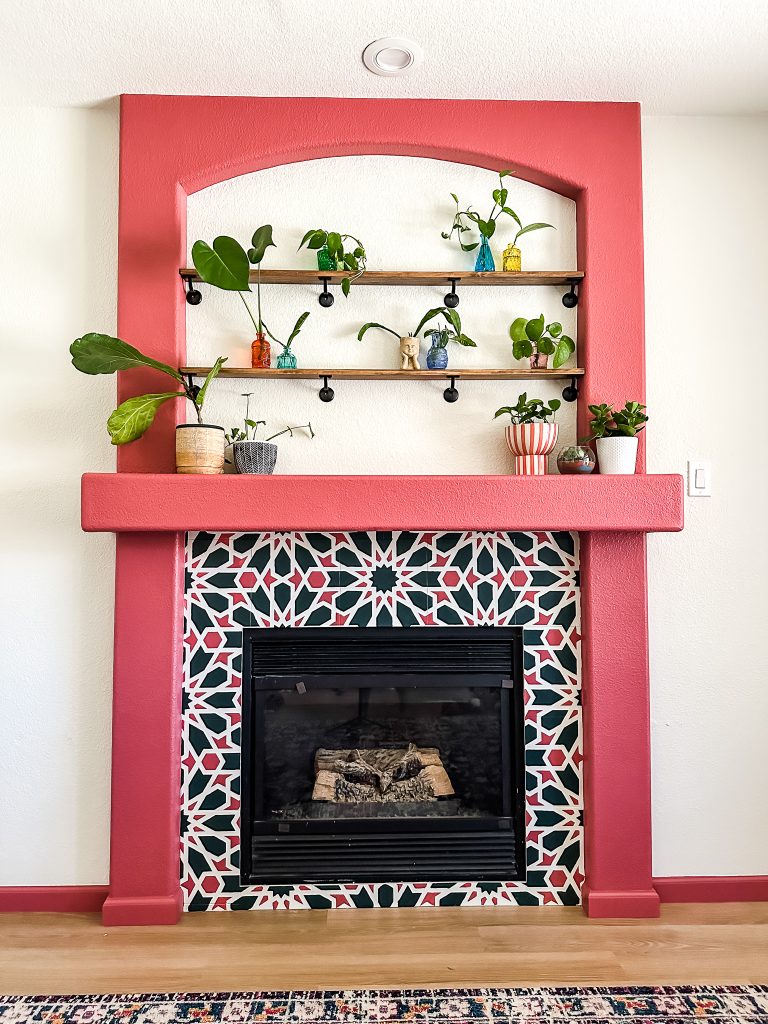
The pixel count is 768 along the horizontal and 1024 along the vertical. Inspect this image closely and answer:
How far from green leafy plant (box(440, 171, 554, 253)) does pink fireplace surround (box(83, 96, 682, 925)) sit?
11cm

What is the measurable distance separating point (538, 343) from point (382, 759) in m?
1.36

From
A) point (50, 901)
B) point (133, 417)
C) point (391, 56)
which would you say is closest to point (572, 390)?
point (391, 56)

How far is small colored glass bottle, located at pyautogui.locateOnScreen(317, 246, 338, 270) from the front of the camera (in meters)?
2.36

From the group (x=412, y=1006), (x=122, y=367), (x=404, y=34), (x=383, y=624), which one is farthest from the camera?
(x=383, y=624)

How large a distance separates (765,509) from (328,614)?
1387 mm

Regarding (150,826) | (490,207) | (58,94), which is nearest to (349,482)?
(490,207)

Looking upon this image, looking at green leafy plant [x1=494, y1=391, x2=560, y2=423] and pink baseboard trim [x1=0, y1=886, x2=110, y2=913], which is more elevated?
green leafy plant [x1=494, y1=391, x2=560, y2=423]

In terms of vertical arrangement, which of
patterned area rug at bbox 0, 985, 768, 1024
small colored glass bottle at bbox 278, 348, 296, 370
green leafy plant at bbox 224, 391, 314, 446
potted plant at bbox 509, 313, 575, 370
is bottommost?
patterned area rug at bbox 0, 985, 768, 1024

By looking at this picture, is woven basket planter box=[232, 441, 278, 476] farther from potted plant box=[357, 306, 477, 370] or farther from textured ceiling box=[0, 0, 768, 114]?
textured ceiling box=[0, 0, 768, 114]

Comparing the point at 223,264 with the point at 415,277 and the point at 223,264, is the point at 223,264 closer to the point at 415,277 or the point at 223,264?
the point at 223,264

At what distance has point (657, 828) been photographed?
241 centimetres

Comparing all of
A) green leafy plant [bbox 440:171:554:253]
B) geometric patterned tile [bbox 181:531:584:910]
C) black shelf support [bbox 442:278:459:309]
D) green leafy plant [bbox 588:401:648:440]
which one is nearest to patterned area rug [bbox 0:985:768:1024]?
geometric patterned tile [bbox 181:531:584:910]

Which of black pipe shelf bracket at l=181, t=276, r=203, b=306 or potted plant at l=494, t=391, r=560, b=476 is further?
black pipe shelf bracket at l=181, t=276, r=203, b=306

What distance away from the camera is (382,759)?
2494mm
